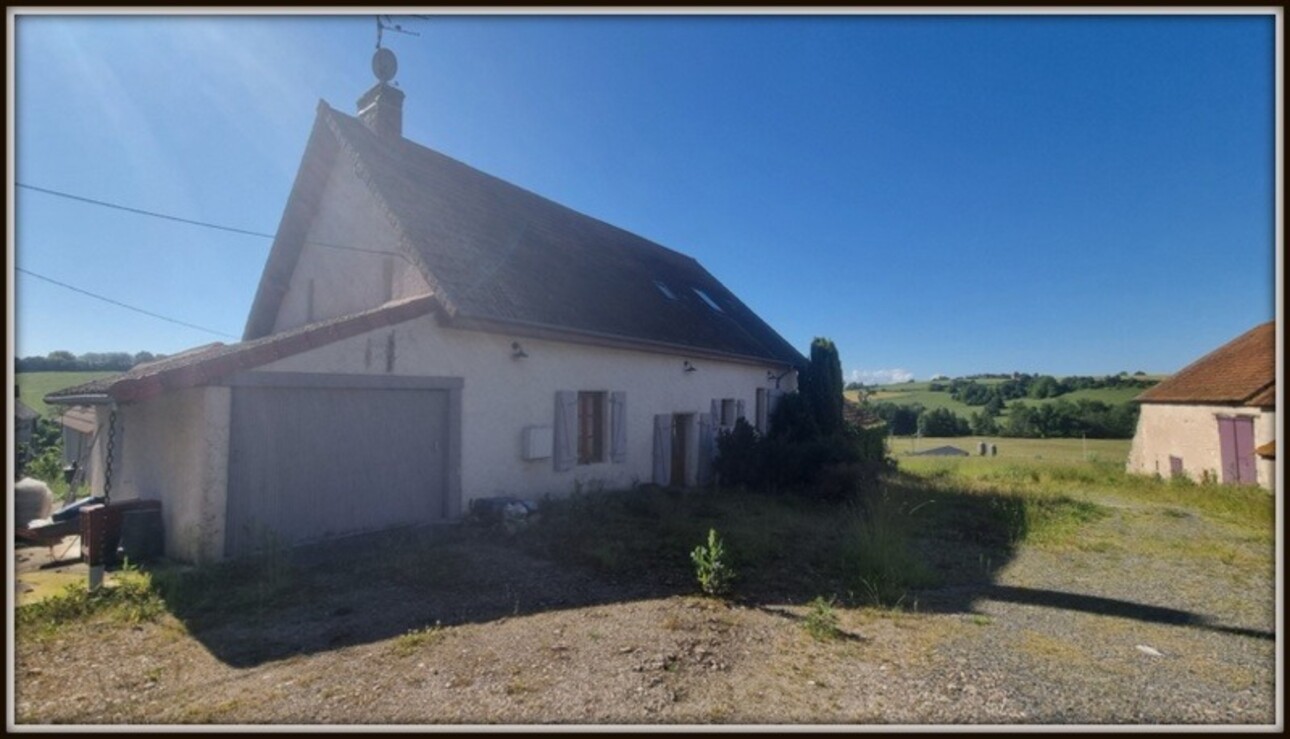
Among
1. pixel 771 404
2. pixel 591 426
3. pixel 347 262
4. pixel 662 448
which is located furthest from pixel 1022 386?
pixel 347 262

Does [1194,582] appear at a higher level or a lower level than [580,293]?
lower

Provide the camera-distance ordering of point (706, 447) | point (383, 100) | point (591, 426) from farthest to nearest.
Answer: point (706, 447) < point (383, 100) < point (591, 426)

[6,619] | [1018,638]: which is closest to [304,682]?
[6,619]

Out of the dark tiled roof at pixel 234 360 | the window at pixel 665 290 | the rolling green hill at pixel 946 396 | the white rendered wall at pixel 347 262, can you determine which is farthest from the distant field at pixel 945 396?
the dark tiled roof at pixel 234 360

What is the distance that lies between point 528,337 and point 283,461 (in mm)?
3651

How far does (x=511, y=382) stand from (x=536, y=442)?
101 centimetres

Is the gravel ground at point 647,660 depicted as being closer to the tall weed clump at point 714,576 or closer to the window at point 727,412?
the tall weed clump at point 714,576

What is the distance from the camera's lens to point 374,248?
9.16 meters

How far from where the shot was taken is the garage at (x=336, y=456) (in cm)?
588

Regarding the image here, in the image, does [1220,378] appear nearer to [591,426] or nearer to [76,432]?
[591,426]

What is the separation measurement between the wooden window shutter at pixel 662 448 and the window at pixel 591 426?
153cm

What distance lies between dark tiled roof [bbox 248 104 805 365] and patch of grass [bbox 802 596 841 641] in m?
5.46

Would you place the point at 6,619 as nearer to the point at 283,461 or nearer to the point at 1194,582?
the point at 283,461

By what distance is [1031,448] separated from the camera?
23.9 metres
